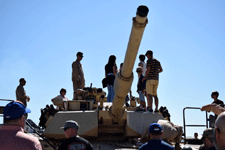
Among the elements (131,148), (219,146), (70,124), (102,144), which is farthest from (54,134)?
(219,146)

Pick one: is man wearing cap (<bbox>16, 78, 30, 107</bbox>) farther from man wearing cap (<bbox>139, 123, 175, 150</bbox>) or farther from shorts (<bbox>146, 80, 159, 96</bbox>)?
man wearing cap (<bbox>139, 123, 175, 150</bbox>)

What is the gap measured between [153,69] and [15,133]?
670cm

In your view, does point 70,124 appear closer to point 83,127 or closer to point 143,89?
point 83,127

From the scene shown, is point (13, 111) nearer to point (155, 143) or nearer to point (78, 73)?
point (155, 143)

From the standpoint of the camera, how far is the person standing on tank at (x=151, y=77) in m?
9.35

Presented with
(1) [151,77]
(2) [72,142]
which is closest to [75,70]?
(1) [151,77]

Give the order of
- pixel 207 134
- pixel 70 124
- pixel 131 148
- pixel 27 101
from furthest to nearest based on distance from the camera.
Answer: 1. pixel 27 101
2. pixel 131 148
3. pixel 70 124
4. pixel 207 134

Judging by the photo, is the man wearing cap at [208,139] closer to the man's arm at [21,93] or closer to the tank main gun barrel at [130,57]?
the tank main gun barrel at [130,57]

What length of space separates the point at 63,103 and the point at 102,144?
212 cm

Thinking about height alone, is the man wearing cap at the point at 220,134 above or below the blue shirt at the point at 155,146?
above

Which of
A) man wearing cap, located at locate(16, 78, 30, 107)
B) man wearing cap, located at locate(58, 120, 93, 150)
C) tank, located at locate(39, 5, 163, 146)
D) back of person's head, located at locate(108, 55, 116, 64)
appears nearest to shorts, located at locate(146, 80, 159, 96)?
tank, located at locate(39, 5, 163, 146)

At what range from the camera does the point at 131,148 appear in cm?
746

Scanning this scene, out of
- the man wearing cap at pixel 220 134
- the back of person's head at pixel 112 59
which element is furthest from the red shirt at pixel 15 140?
the back of person's head at pixel 112 59

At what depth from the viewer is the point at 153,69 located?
30.8ft
